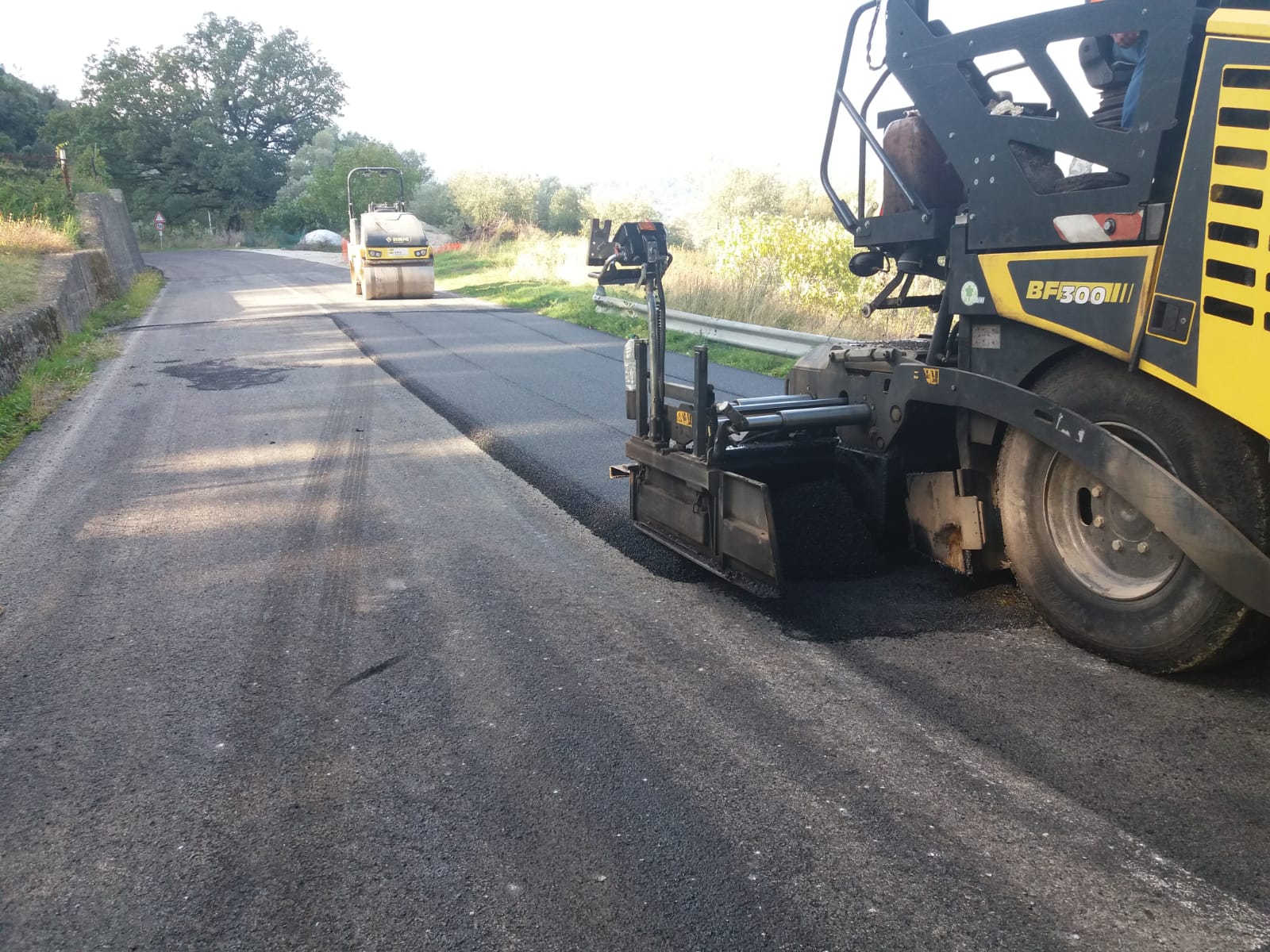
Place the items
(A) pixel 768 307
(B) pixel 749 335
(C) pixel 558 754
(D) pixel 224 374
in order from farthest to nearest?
(A) pixel 768 307 < (B) pixel 749 335 < (D) pixel 224 374 < (C) pixel 558 754

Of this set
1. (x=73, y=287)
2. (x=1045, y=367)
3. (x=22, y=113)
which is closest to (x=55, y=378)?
(x=73, y=287)

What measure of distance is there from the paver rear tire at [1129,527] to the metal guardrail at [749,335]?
6151 mm

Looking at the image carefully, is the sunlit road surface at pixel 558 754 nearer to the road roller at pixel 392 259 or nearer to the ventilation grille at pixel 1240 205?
the ventilation grille at pixel 1240 205

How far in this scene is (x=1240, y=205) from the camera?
2.97m

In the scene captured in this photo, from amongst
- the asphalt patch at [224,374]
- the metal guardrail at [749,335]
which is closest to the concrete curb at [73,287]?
the asphalt patch at [224,374]

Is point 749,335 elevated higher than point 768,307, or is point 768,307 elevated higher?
point 768,307

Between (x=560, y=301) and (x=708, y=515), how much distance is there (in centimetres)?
1486

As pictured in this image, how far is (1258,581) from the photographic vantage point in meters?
3.06

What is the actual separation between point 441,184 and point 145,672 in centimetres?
4919

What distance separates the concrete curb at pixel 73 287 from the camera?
33.7 feet

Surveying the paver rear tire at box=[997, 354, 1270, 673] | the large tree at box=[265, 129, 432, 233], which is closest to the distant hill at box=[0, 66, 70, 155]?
the large tree at box=[265, 129, 432, 233]

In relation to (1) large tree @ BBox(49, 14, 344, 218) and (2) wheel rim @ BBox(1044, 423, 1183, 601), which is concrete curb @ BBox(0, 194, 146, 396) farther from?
(1) large tree @ BBox(49, 14, 344, 218)

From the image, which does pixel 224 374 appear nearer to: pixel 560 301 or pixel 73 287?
pixel 73 287

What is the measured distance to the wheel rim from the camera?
11.6 ft
